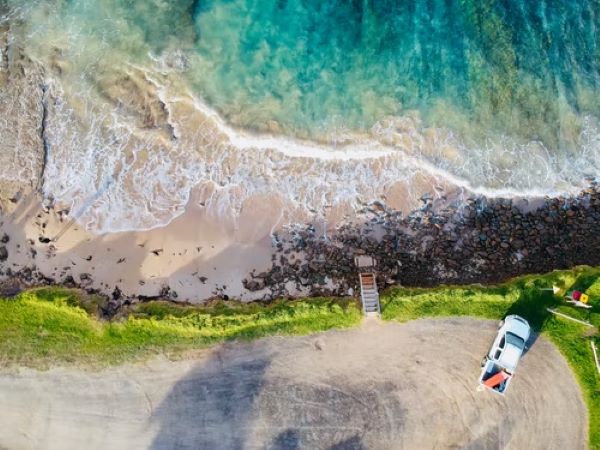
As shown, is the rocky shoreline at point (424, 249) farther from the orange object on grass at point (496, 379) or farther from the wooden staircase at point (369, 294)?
the orange object on grass at point (496, 379)

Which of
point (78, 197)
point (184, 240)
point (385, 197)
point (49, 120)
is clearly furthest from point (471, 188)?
point (49, 120)

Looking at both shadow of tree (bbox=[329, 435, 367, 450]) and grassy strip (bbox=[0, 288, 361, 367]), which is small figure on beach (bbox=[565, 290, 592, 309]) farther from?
shadow of tree (bbox=[329, 435, 367, 450])

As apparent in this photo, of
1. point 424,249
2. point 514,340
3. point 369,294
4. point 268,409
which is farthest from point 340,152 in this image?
point 268,409

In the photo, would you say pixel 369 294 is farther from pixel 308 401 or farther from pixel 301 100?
pixel 301 100

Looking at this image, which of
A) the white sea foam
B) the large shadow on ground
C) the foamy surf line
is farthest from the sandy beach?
the foamy surf line

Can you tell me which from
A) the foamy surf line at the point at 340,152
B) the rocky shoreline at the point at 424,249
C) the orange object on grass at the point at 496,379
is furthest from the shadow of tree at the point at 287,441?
the foamy surf line at the point at 340,152
